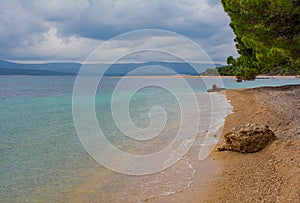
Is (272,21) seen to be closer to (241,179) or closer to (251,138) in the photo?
(251,138)

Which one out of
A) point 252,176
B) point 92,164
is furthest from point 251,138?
point 92,164

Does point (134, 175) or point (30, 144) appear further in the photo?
point (30, 144)

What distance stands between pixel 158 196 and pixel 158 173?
67.6 inches

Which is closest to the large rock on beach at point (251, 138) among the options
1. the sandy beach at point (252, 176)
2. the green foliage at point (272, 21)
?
the sandy beach at point (252, 176)

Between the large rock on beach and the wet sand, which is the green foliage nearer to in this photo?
the large rock on beach

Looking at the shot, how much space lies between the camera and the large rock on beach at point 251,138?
27.3 ft

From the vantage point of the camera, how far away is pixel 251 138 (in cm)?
837

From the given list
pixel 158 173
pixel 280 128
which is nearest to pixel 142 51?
pixel 158 173

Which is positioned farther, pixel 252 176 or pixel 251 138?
pixel 251 138

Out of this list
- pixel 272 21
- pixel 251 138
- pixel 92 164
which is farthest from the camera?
pixel 92 164

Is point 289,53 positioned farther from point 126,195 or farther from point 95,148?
point 95,148

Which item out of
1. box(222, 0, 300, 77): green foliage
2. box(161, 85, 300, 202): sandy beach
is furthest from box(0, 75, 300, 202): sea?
box(222, 0, 300, 77): green foliage

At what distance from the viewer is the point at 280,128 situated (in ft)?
34.7

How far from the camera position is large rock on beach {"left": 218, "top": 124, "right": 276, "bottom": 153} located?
8312 mm
